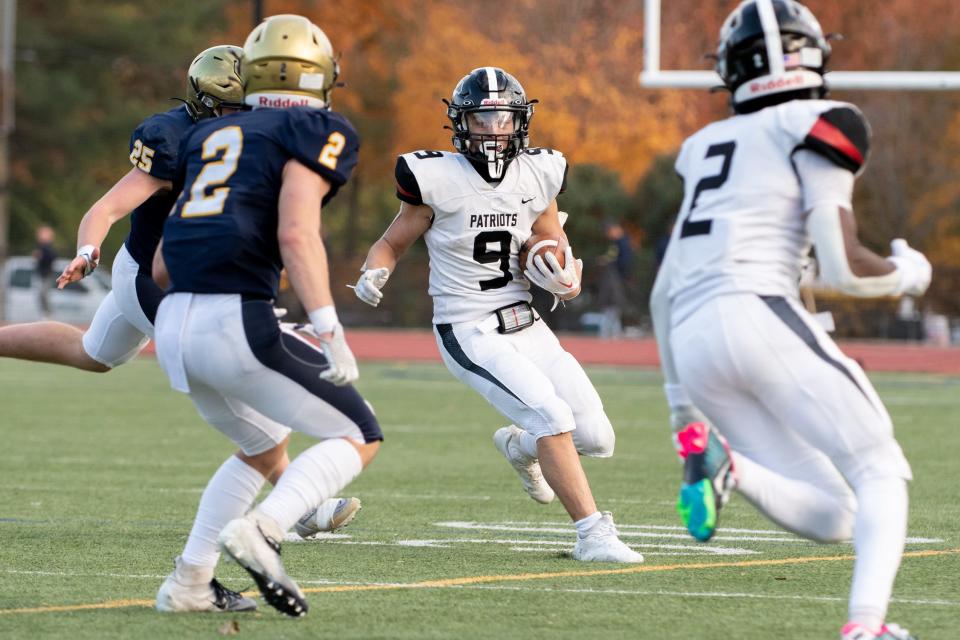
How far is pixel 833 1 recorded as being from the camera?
1247 inches

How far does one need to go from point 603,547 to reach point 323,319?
201 cm

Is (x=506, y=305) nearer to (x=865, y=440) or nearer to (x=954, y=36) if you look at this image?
(x=865, y=440)

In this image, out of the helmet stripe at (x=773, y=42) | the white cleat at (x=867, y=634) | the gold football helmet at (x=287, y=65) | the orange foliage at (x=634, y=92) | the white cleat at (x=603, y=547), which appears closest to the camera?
the white cleat at (x=867, y=634)

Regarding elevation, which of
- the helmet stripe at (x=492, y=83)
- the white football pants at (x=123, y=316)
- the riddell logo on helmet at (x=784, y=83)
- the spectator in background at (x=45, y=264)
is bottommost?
the spectator in background at (x=45, y=264)

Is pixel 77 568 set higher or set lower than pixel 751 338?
lower

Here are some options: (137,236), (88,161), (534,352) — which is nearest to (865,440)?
(534,352)

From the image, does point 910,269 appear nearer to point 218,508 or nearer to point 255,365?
point 255,365

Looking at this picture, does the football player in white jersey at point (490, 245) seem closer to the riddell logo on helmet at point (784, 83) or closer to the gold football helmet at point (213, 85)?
the gold football helmet at point (213, 85)

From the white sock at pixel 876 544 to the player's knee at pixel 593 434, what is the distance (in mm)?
2632

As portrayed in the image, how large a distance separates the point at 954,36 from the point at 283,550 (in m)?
26.0

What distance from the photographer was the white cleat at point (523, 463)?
7.57 meters

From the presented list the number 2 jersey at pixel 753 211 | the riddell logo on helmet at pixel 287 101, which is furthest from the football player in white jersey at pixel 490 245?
the number 2 jersey at pixel 753 211

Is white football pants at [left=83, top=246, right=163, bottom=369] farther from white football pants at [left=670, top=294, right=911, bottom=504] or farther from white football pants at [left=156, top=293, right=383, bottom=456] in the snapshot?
white football pants at [left=670, top=294, right=911, bottom=504]

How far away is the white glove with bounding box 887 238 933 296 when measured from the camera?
4816 millimetres
